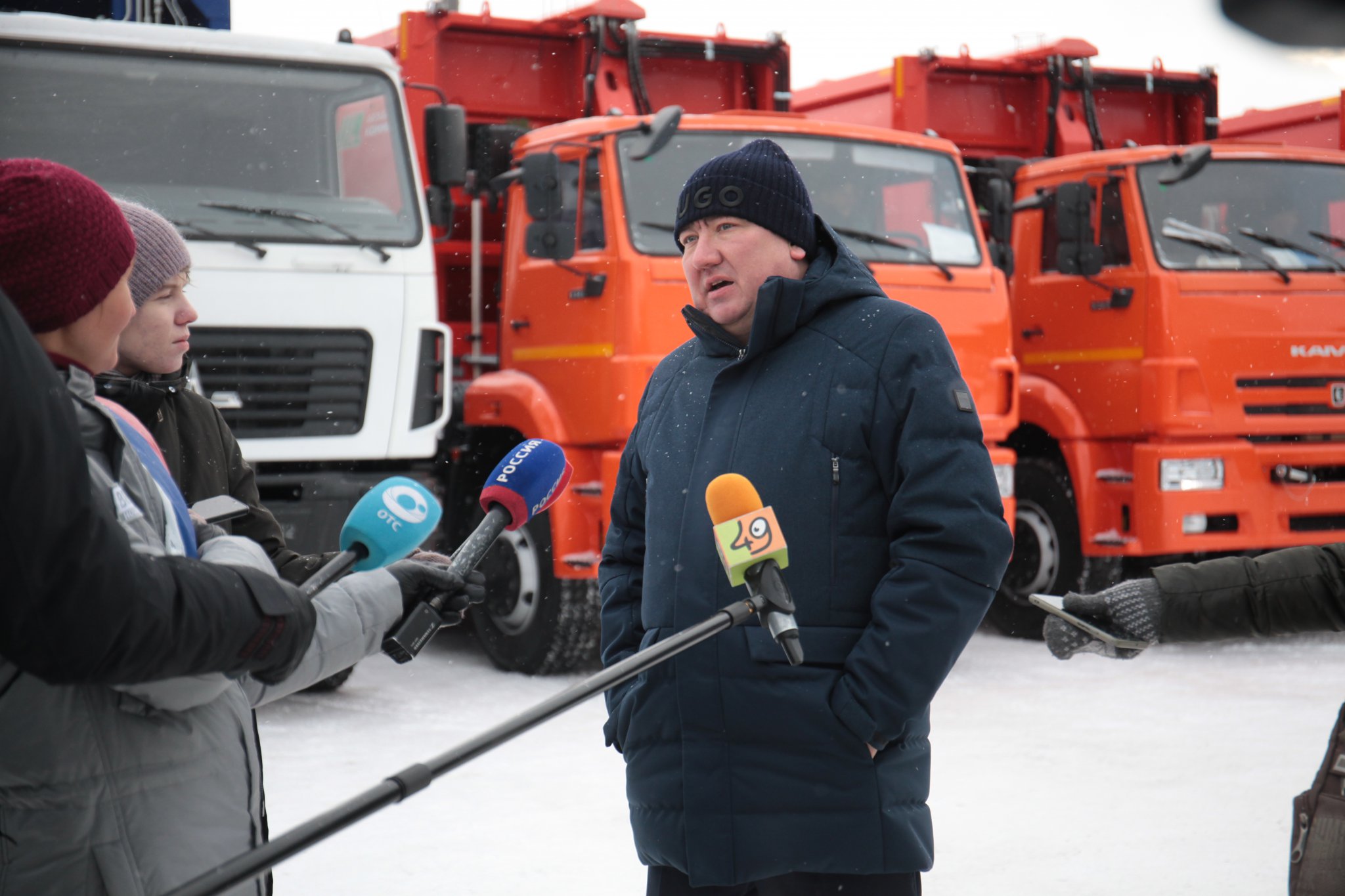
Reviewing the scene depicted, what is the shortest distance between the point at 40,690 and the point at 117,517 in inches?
7.9

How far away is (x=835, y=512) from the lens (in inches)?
93.5

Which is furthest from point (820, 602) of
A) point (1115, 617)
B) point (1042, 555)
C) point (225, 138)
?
point (1042, 555)

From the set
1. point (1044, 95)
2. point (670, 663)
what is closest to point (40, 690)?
point (670, 663)

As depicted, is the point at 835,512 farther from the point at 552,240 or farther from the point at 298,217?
the point at 552,240

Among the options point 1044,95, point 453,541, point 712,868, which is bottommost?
point 453,541

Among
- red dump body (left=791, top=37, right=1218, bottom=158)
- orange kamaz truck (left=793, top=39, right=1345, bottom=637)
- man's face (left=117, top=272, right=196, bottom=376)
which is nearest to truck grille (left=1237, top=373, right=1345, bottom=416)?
orange kamaz truck (left=793, top=39, right=1345, bottom=637)

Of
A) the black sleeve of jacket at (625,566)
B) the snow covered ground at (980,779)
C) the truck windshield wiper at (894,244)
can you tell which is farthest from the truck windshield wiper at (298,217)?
the black sleeve of jacket at (625,566)

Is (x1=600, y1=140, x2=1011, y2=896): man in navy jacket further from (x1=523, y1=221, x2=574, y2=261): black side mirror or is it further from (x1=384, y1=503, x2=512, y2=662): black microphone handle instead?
(x1=523, y1=221, x2=574, y2=261): black side mirror

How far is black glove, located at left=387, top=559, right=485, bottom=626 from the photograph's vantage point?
6.08 ft

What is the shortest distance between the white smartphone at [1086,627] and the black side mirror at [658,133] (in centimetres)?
451

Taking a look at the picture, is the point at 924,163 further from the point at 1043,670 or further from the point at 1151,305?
the point at 1043,670

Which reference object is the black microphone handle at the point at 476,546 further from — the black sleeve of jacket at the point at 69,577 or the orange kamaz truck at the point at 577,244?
the orange kamaz truck at the point at 577,244

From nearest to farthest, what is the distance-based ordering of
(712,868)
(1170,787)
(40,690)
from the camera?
1. (40,690)
2. (712,868)
3. (1170,787)

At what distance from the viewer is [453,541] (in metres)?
7.84
